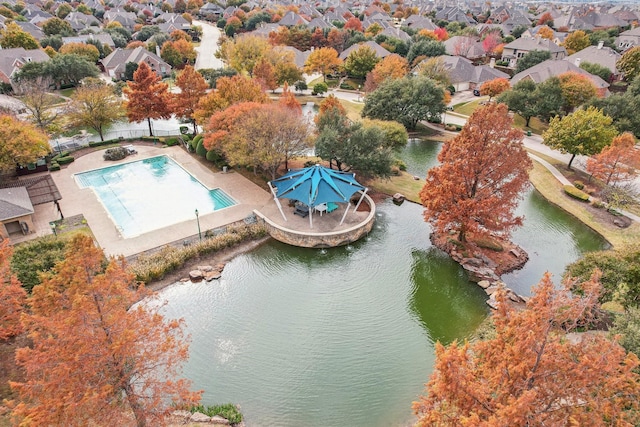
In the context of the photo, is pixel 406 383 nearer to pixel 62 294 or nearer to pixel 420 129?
pixel 62 294

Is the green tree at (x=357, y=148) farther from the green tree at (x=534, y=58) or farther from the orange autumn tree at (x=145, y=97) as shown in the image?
the green tree at (x=534, y=58)

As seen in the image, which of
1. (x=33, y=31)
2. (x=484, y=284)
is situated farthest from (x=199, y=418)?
(x=33, y=31)

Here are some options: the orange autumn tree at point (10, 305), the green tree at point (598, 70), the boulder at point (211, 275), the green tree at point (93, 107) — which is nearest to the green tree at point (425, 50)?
the green tree at point (598, 70)

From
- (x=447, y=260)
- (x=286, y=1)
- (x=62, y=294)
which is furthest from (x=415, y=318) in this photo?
(x=286, y=1)

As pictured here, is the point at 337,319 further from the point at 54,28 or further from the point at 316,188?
the point at 54,28

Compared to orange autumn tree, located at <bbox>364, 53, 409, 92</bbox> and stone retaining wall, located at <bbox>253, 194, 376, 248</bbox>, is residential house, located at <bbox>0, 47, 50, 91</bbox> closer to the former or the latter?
orange autumn tree, located at <bbox>364, 53, 409, 92</bbox>

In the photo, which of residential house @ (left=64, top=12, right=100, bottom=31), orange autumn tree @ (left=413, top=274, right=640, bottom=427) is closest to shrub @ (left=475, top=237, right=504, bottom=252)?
orange autumn tree @ (left=413, top=274, right=640, bottom=427)
